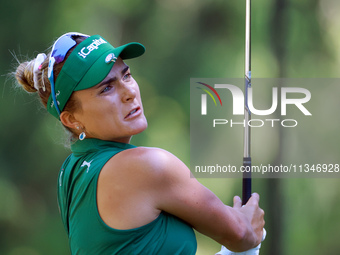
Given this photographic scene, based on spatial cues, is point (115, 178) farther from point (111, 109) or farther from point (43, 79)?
point (43, 79)

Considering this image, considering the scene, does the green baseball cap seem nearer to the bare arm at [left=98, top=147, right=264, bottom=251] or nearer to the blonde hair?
the blonde hair

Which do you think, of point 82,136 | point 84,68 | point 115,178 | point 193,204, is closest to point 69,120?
point 82,136

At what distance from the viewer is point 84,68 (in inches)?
62.4

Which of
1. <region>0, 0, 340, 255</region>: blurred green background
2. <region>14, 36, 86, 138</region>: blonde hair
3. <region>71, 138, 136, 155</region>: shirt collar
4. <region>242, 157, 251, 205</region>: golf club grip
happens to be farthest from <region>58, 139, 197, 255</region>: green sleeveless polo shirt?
<region>0, 0, 340, 255</region>: blurred green background

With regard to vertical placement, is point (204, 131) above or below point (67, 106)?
below

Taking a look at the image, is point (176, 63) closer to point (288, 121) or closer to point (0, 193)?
point (288, 121)

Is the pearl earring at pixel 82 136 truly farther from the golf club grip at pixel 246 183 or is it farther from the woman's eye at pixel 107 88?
the golf club grip at pixel 246 183

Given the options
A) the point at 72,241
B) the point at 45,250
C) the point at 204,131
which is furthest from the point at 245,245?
the point at 45,250

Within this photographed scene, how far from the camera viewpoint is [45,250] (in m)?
3.56

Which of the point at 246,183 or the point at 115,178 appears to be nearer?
the point at 115,178

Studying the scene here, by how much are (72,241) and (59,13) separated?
2.30m

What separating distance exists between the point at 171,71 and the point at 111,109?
201cm

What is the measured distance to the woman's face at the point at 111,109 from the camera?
1.60 m

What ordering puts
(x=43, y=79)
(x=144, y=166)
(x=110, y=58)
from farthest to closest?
1. (x=43, y=79)
2. (x=110, y=58)
3. (x=144, y=166)
